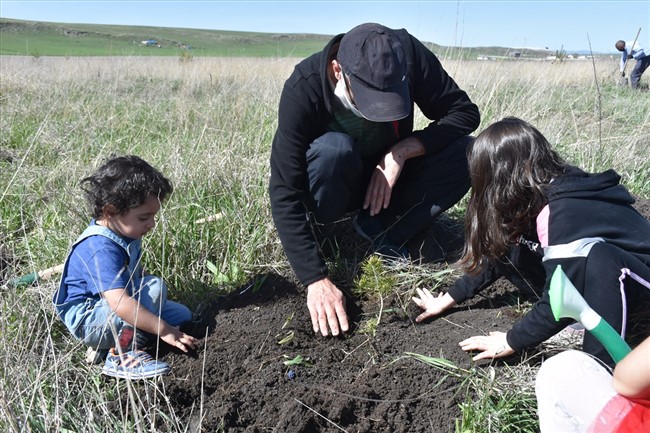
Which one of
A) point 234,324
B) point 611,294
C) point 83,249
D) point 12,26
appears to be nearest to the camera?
point 611,294

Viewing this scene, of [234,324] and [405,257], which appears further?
[405,257]

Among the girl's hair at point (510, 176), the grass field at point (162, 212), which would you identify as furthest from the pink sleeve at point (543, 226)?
the grass field at point (162, 212)

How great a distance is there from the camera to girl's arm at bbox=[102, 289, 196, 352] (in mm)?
2047

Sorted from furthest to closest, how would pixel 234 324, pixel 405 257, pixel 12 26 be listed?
pixel 12 26, pixel 405 257, pixel 234 324

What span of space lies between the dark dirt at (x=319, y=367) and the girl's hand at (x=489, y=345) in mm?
46

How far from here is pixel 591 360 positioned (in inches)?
56.9

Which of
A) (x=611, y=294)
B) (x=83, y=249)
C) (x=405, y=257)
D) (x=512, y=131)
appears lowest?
(x=405, y=257)

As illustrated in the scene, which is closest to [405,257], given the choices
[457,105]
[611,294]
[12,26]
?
[457,105]

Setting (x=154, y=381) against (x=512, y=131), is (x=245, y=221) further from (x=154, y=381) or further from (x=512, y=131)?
(x=512, y=131)

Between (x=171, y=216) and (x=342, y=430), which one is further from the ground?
(x=171, y=216)

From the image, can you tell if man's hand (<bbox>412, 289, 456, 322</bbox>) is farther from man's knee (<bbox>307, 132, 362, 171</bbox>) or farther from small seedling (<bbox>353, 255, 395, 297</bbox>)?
man's knee (<bbox>307, 132, 362, 171</bbox>)

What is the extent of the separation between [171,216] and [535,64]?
25.0ft

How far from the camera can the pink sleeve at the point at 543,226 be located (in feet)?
5.85

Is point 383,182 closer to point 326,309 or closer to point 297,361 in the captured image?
point 326,309
